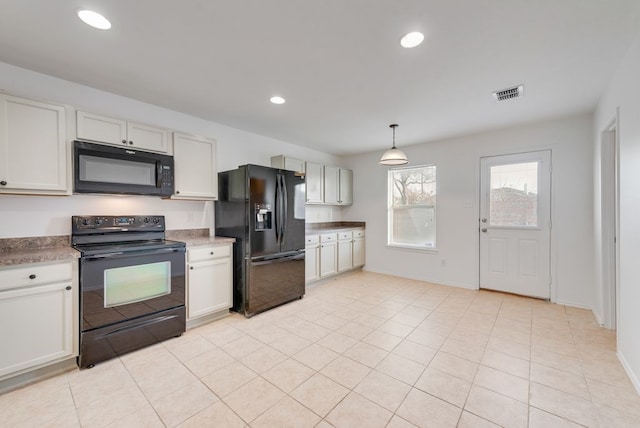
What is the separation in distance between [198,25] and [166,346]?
106 inches

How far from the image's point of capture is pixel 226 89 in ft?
8.93

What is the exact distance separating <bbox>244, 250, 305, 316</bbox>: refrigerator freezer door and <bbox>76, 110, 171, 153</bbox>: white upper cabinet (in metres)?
1.62

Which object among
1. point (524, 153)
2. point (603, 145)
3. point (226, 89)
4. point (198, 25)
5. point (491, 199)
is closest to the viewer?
point (198, 25)

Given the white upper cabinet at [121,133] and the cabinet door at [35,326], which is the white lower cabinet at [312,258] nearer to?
the white upper cabinet at [121,133]

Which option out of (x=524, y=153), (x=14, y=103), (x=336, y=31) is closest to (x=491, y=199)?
(x=524, y=153)

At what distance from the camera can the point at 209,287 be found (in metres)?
3.06

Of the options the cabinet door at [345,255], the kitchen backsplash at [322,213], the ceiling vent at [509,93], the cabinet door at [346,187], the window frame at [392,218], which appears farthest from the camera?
the cabinet door at [346,187]

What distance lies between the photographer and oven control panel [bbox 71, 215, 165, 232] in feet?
8.28

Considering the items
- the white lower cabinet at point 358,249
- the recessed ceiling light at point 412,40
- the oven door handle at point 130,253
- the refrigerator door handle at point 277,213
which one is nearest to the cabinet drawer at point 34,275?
the oven door handle at point 130,253

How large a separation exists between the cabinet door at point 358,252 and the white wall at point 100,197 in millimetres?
2486

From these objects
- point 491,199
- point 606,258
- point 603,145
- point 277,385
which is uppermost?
point 603,145

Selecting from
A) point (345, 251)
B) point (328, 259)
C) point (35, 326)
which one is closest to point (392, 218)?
point (345, 251)

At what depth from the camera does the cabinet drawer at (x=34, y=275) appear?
1874 millimetres

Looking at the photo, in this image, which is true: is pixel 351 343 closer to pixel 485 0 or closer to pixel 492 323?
pixel 492 323
